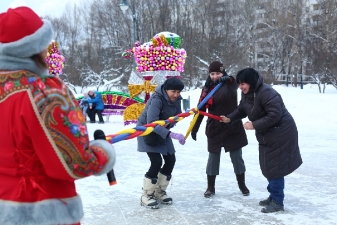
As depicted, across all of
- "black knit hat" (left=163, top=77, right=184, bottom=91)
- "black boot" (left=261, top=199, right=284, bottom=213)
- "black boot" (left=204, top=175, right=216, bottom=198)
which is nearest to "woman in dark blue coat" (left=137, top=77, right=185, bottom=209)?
"black knit hat" (left=163, top=77, right=184, bottom=91)

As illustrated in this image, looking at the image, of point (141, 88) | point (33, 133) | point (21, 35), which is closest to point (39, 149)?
point (33, 133)

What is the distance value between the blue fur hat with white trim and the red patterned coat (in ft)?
0.31

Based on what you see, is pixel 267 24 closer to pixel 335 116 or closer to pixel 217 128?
pixel 335 116

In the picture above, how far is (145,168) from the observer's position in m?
6.29

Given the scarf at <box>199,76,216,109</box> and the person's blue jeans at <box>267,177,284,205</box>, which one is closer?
the person's blue jeans at <box>267,177,284,205</box>

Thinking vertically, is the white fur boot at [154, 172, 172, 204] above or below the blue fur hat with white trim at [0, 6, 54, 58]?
below

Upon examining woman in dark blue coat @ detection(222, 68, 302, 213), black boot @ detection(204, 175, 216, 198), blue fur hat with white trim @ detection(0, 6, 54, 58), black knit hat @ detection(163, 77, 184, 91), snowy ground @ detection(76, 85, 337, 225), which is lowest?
snowy ground @ detection(76, 85, 337, 225)

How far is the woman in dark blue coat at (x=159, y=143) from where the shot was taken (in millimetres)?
4164

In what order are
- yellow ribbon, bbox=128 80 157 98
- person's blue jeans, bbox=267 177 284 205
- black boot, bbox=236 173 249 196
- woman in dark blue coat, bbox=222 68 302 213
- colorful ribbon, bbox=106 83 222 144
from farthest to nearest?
yellow ribbon, bbox=128 80 157 98, black boot, bbox=236 173 249 196, person's blue jeans, bbox=267 177 284 205, woman in dark blue coat, bbox=222 68 302 213, colorful ribbon, bbox=106 83 222 144

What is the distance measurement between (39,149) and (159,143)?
262 cm

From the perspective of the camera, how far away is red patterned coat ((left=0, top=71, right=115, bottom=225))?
164 cm

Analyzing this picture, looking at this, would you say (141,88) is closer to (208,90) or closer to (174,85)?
(208,90)

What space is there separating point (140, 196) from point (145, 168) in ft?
4.83

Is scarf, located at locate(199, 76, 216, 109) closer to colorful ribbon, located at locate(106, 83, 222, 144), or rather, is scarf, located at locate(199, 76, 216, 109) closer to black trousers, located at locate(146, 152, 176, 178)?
colorful ribbon, located at locate(106, 83, 222, 144)
